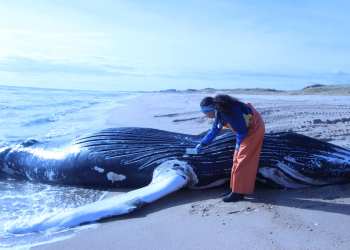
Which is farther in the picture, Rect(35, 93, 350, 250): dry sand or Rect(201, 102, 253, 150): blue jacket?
Rect(201, 102, 253, 150): blue jacket

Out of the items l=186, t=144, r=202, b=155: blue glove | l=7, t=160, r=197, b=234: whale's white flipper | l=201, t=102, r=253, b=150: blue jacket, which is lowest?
l=7, t=160, r=197, b=234: whale's white flipper

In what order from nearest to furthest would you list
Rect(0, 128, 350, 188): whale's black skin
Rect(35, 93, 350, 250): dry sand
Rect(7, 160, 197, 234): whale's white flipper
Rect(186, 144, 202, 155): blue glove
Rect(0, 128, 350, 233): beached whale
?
Rect(35, 93, 350, 250): dry sand
Rect(7, 160, 197, 234): whale's white flipper
Rect(0, 128, 350, 233): beached whale
Rect(0, 128, 350, 188): whale's black skin
Rect(186, 144, 202, 155): blue glove

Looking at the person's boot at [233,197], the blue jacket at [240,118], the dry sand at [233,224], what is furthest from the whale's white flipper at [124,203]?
the blue jacket at [240,118]

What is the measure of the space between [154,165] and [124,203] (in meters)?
1.63

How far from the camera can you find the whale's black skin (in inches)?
286

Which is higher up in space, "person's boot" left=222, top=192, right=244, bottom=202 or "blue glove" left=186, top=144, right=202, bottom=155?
"blue glove" left=186, top=144, right=202, bottom=155

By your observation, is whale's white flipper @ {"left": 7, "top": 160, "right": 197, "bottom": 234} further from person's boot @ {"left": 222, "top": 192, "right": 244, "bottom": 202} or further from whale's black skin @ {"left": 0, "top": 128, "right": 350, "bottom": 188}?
person's boot @ {"left": 222, "top": 192, "right": 244, "bottom": 202}

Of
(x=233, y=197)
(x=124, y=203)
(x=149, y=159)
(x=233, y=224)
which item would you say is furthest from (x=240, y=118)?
(x=149, y=159)

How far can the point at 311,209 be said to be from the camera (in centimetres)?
587

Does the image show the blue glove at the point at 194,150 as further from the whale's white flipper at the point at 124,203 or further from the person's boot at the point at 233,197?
the person's boot at the point at 233,197

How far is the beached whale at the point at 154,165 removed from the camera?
6.48 meters

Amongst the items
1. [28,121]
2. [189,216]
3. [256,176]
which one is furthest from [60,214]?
[28,121]

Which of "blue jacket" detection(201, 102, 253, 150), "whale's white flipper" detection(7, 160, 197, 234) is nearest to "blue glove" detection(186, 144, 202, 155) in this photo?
"whale's white flipper" detection(7, 160, 197, 234)

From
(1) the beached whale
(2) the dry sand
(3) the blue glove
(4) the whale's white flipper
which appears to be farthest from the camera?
(3) the blue glove
